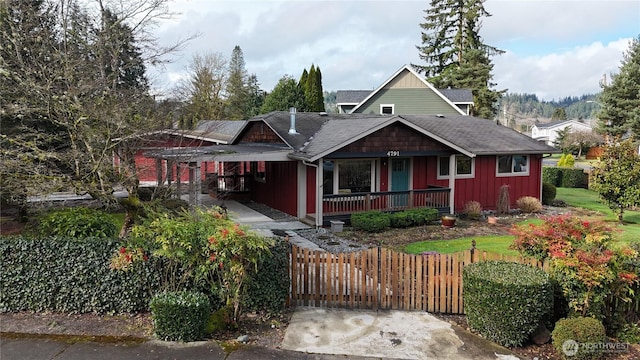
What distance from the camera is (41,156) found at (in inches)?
328

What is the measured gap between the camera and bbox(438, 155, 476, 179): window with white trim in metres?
17.4

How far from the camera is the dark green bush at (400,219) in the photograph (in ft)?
47.7

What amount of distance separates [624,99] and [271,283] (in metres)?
42.6

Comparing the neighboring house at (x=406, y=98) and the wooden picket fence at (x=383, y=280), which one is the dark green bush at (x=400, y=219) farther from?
the neighboring house at (x=406, y=98)

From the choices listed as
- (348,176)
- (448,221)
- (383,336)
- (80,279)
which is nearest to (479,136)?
(448,221)

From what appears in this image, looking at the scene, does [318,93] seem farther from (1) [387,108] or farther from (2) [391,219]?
(2) [391,219]

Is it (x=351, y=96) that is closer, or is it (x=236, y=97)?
(x=351, y=96)

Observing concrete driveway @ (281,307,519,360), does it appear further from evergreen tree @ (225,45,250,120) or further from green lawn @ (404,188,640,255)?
evergreen tree @ (225,45,250,120)

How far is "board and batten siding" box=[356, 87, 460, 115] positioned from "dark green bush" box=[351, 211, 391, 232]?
22.6 metres

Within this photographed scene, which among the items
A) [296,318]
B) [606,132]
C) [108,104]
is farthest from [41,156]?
[606,132]

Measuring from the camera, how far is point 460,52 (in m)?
48.5

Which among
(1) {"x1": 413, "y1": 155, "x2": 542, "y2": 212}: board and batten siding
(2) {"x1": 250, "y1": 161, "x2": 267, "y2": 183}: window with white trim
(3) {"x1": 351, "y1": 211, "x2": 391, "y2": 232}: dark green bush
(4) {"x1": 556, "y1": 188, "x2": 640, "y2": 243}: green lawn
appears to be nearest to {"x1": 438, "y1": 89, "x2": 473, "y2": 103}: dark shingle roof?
(4) {"x1": 556, "y1": 188, "x2": 640, "y2": 243}: green lawn

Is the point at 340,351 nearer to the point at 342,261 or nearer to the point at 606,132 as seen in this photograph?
the point at 342,261

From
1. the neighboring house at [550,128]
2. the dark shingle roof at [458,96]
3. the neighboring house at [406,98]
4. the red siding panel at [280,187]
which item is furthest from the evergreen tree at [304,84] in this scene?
the neighboring house at [550,128]
